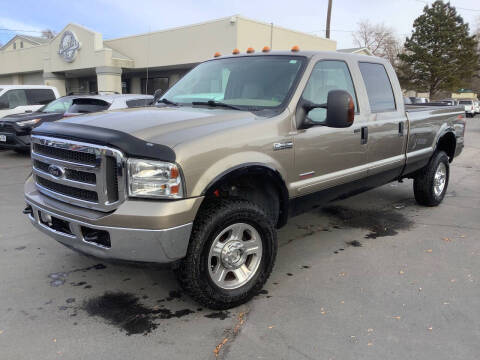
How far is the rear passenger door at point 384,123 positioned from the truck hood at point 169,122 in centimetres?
173

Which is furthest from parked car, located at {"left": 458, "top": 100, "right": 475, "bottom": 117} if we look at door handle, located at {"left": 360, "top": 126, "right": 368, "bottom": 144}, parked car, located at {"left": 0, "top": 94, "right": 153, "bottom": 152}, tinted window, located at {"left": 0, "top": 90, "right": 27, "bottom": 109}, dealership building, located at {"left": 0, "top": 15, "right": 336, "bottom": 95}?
door handle, located at {"left": 360, "top": 126, "right": 368, "bottom": 144}

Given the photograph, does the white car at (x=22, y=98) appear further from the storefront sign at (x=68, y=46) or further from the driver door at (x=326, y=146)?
the storefront sign at (x=68, y=46)

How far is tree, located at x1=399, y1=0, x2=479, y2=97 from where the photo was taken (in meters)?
44.6

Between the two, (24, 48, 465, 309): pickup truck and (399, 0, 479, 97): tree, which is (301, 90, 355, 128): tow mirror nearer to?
(24, 48, 465, 309): pickup truck

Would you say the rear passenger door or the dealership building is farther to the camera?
the dealership building

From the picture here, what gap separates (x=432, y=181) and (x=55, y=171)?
16.2 feet

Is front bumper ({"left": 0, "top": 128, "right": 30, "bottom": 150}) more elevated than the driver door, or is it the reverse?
the driver door

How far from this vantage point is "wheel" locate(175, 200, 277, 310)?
2.81 m

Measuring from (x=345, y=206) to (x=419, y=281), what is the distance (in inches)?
101

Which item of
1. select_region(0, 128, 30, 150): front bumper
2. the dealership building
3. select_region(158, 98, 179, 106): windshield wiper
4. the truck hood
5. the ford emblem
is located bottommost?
select_region(0, 128, 30, 150): front bumper

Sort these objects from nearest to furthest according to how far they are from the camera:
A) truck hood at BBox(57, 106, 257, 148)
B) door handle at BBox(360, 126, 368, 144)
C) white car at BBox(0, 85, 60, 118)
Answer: truck hood at BBox(57, 106, 257, 148) → door handle at BBox(360, 126, 368, 144) → white car at BBox(0, 85, 60, 118)

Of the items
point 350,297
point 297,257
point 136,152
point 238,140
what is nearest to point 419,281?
point 350,297

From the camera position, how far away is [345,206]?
20.0 feet

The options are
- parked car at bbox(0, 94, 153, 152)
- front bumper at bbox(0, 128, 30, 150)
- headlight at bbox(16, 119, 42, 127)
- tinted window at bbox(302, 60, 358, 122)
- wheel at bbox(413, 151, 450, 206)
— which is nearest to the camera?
tinted window at bbox(302, 60, 358, 122)
